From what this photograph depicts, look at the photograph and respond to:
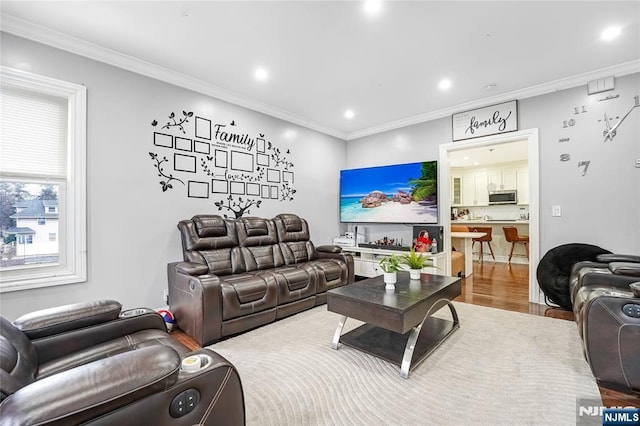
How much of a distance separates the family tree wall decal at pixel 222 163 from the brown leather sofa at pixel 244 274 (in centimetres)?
41

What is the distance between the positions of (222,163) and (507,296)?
4452mm

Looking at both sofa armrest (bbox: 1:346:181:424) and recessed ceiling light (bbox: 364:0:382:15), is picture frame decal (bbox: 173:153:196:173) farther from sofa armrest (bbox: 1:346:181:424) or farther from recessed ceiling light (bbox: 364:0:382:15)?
sofa armrest (bbox: 1:346:181:424)

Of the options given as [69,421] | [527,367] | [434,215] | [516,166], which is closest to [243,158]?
[434,215]

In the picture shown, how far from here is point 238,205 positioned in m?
4.05

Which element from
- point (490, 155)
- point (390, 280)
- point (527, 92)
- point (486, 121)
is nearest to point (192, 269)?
point (390, 280)

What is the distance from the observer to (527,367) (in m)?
2.16

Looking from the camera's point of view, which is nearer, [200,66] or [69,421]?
[69,421]

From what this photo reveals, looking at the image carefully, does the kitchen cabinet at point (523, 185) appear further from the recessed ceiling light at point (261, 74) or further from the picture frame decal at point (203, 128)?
the picture frame decal at point (203, 128)

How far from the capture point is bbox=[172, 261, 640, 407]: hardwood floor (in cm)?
181

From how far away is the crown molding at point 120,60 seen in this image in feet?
8.04

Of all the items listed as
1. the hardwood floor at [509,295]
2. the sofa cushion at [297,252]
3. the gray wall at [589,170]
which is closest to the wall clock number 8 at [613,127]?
the gray wall at [589,170]

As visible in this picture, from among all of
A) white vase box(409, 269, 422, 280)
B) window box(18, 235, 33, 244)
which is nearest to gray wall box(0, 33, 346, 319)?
window box(18, 235, 33, 244)

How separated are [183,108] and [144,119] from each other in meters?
Result: 0.49

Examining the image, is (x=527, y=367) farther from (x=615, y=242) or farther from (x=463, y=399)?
(x=615, y=242)
